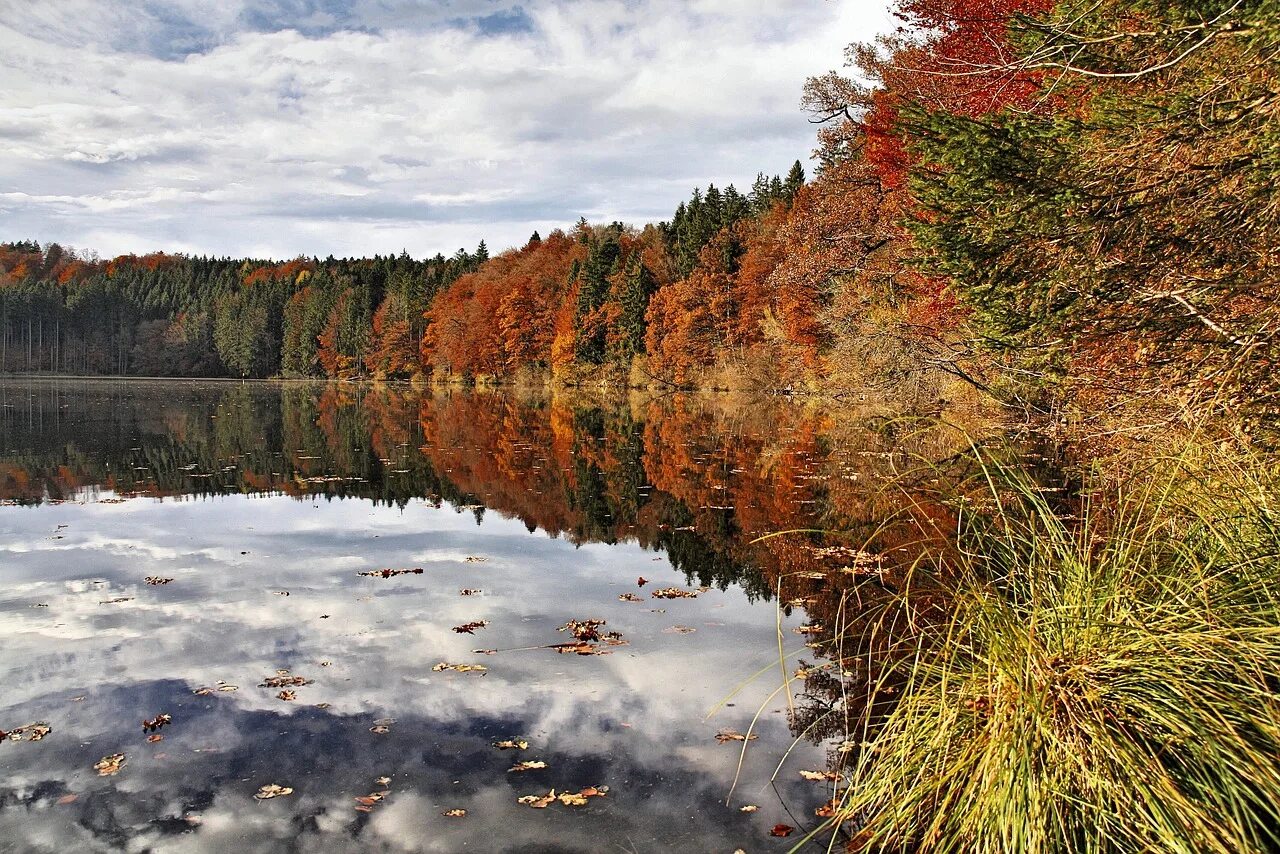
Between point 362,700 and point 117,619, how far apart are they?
352 centimetres

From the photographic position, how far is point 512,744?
564cm

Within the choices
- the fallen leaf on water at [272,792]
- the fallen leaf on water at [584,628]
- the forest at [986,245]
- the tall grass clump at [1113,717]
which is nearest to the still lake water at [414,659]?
the fallen leaf on water at [272,792]

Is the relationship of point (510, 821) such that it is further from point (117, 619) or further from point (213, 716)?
point (117, 619)

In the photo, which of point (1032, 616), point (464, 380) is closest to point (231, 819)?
point (1032, 616)

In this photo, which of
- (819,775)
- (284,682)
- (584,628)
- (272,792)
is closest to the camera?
(272,792)

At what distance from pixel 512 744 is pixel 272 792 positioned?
4.72 feet

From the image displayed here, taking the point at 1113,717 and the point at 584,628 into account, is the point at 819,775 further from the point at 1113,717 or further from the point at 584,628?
the point at 584,628

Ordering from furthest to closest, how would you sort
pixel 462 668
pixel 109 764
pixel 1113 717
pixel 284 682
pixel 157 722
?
pixel 462 668, pixel 284 682, pixel 157 722, pixel 109 764, pixel 1113 717

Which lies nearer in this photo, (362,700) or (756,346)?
(362,700)

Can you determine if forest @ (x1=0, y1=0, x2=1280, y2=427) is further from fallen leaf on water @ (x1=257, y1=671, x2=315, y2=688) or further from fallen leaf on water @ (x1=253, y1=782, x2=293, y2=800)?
fallen leaf on water @ (x1=257, y1=671, x2=315, y2=688)

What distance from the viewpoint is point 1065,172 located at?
7.12 meters

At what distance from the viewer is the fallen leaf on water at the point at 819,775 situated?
16.9ft

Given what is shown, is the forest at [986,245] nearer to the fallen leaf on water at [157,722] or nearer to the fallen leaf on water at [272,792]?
the fallen leaf on water at [272,792]

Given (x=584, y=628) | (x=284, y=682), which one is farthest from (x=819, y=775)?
(x=284, y=682)
